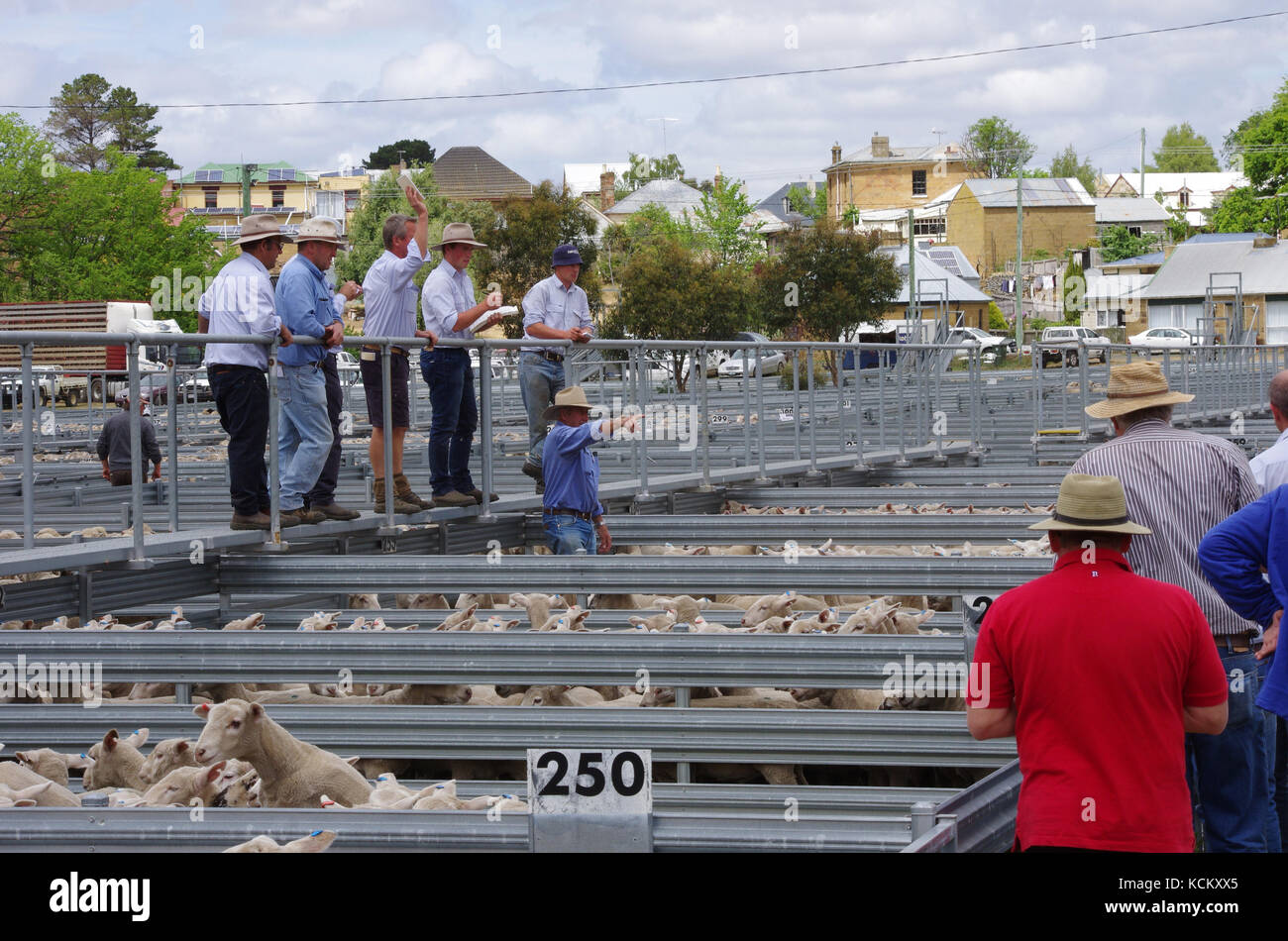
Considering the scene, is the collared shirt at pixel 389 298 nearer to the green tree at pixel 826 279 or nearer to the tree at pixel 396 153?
the green tree at pixel 826 279

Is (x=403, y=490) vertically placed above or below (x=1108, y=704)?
above

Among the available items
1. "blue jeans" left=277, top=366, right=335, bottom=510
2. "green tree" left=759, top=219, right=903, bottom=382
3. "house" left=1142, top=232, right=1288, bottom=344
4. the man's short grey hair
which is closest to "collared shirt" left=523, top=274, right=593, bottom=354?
the man's short grey hair

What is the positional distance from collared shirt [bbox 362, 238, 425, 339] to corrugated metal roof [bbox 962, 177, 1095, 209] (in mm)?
87324

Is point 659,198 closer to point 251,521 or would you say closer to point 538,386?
point 538,386

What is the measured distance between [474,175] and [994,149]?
3949 centimetres

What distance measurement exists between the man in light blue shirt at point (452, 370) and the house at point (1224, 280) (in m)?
60.0

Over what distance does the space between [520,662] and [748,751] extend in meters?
1.31

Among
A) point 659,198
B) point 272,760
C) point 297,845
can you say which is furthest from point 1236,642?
point 659,198

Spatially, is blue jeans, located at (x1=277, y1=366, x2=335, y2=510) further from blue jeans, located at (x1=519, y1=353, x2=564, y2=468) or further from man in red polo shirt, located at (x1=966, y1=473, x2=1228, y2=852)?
man in red polo shirt, located at (x1=966, y1=473, x2=1228, y2=852)

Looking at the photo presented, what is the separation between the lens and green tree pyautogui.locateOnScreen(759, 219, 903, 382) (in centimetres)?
4847

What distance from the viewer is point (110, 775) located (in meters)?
6.14

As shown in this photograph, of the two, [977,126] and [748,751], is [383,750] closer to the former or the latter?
[748,751]

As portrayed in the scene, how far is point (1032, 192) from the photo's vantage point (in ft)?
319
